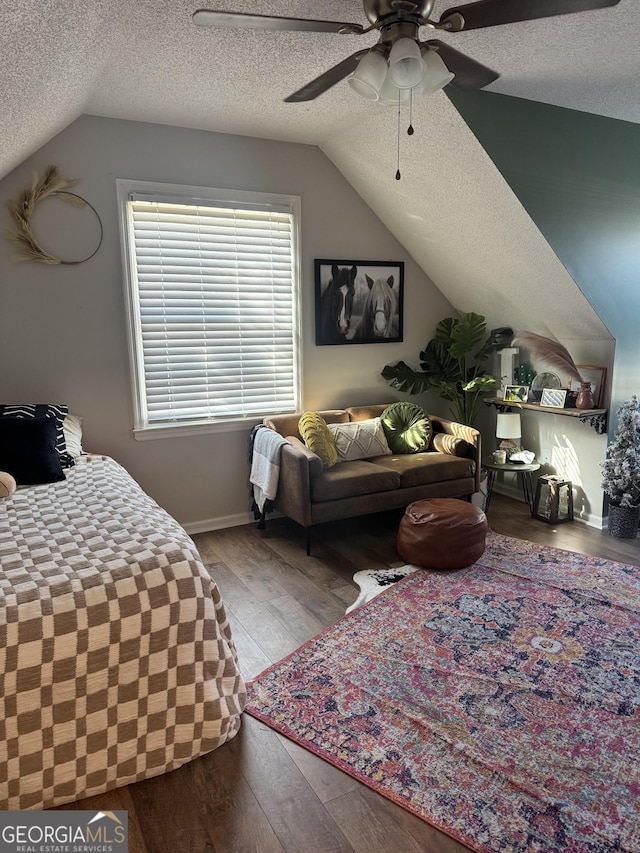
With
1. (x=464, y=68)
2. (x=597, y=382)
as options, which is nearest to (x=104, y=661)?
(x=464, y=68)

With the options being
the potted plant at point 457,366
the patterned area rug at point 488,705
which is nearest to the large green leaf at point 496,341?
the potted plant at point 457,366

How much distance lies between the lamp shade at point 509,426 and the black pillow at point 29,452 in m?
3.24

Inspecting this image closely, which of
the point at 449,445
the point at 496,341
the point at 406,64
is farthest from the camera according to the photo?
the point at 496,341

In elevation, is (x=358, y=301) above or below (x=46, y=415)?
above

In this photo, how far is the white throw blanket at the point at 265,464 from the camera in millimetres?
3953

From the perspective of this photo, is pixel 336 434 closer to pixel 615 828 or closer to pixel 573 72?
pixel 573 72

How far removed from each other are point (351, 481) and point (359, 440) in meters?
0.55

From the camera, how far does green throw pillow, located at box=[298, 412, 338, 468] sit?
13.3ft

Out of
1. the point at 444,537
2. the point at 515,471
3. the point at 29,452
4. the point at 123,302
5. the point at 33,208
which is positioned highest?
the point at 33,208

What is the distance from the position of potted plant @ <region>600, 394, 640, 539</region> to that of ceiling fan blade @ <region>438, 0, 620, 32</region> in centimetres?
287

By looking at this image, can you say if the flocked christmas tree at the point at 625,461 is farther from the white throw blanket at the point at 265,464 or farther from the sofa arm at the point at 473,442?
the white throw blanket at the point at 265,464

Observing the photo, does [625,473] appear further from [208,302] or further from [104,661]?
[104,661]

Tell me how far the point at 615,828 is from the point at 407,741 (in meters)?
0.69

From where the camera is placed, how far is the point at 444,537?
343 centimetres
